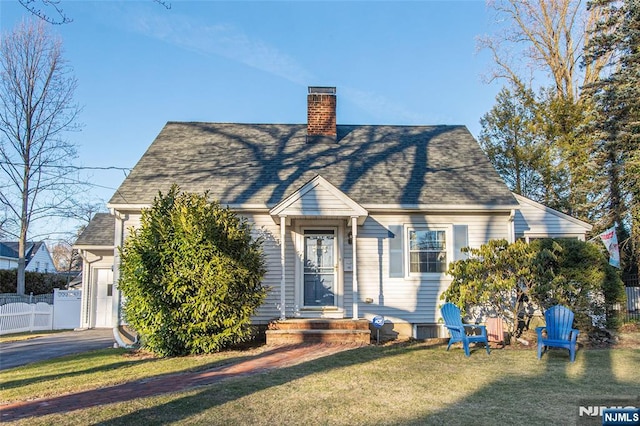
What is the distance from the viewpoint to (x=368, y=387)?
6078mm

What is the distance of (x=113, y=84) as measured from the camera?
1155cm

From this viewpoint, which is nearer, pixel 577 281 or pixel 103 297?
pixel 577 281

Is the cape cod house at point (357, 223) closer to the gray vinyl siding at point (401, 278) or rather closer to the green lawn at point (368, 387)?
the gray vinyl siding at point (401, 278)

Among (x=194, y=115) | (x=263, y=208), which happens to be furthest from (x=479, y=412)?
(x=194, y=115)

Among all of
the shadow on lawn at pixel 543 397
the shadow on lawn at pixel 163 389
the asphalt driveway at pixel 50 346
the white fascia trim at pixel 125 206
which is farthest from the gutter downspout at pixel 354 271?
the asphalt driveway at pixel 50 346

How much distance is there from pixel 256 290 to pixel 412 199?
4175 millimetres

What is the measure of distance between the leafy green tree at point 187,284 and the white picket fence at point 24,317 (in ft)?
28.3

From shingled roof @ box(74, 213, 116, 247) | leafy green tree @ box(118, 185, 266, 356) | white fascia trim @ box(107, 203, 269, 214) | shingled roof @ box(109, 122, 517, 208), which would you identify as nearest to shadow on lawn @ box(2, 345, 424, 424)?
leafy green tree @ box(118, 185, 266, 356)

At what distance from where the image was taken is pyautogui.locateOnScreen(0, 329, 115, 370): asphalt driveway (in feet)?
31.9

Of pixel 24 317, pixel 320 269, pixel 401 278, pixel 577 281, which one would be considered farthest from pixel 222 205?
pixel 24 317

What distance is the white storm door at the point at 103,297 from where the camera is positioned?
52.0 feet

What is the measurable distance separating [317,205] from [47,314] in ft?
39.0

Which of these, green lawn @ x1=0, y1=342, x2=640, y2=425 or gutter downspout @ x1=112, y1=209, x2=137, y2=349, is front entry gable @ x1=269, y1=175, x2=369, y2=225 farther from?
gutter downspout @ x1=112, y1=209, x2=137, y2=349

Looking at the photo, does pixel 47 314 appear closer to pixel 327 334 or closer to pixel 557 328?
pixel 327 334
